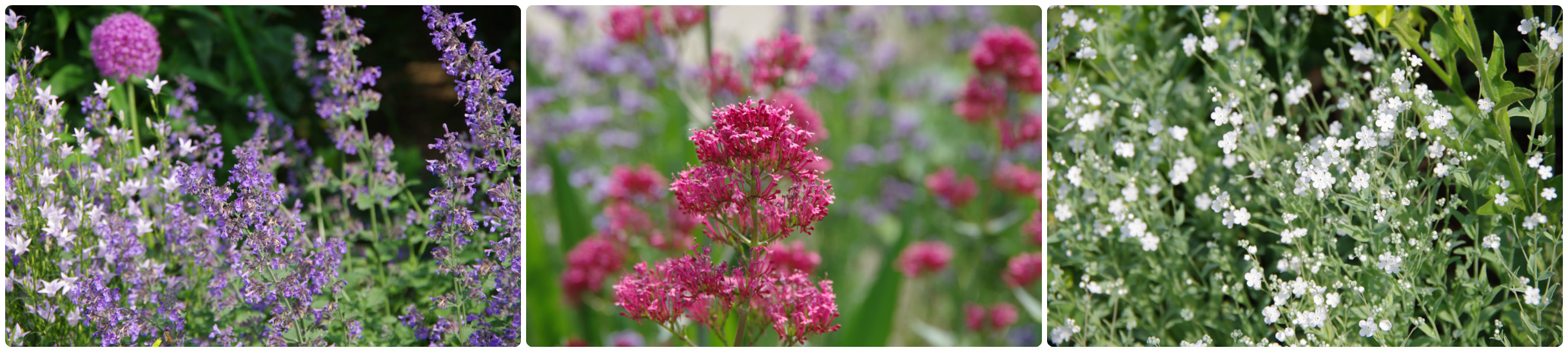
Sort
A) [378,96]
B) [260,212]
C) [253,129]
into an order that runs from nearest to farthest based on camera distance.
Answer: [260,212], [378,96], [253,129]

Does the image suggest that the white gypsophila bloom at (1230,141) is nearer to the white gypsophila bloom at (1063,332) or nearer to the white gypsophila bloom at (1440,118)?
the white gypsophila bloom at (1440,118)

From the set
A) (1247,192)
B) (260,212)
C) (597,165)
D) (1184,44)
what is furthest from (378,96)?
(1247,192)

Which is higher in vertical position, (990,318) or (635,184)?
(635,184)

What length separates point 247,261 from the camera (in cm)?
154

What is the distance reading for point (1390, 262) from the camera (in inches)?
57.3

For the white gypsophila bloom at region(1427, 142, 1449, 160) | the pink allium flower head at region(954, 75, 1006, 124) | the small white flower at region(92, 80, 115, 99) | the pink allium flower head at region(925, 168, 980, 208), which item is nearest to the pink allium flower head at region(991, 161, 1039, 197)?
the pink allium flower head at region(925, 168, 980, 208)

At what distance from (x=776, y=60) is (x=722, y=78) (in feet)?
0.51

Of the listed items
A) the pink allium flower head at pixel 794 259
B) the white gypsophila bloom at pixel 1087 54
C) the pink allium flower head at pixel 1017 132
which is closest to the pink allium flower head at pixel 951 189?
the pink allium flower head at pixel 1017 132

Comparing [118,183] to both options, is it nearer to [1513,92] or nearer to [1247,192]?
[1247,192]

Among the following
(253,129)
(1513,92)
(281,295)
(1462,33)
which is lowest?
(281,295)

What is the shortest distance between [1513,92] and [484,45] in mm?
1787

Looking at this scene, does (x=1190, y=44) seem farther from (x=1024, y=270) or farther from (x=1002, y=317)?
(x=1002, y=317)

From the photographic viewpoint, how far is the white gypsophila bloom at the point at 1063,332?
1.66 m

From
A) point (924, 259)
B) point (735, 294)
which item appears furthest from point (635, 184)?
point (735, 294)
